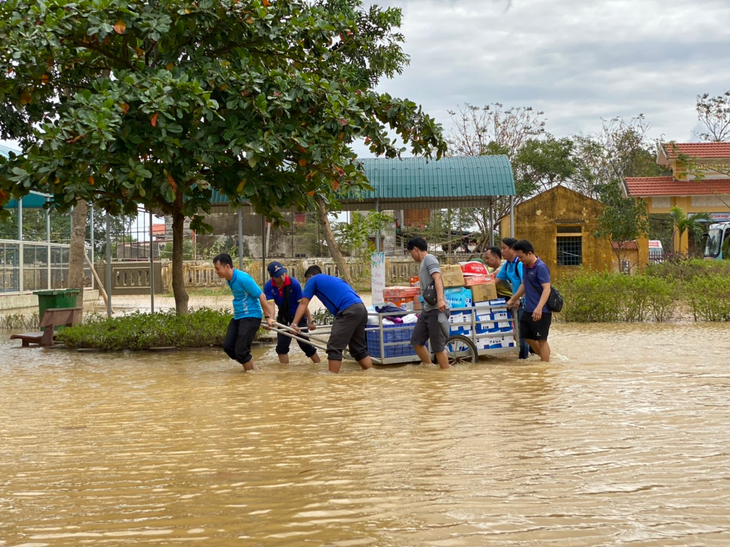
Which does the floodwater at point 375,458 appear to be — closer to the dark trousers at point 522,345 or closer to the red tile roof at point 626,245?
the dark trousers at point 522,345

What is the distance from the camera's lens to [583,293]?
18.4 meters

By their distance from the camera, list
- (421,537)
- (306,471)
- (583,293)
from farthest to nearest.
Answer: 1. (583,293)
2. (306,471)
3. (421,537)

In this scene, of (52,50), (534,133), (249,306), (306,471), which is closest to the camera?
(306,471)

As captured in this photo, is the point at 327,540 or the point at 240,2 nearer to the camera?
the point at 327,540

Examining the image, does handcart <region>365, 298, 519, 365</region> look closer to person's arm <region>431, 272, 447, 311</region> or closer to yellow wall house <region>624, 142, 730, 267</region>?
person's arm <region>431, 272, 447, 311</region>

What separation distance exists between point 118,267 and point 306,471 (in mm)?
34749

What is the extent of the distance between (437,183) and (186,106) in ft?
43.2

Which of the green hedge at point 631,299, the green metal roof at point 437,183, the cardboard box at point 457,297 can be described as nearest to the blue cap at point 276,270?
the cardboard box at point 457,297

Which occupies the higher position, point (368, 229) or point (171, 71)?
point (171, 71)

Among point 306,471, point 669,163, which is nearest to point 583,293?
point 306,471

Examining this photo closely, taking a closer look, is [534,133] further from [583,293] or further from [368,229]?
[583,293]

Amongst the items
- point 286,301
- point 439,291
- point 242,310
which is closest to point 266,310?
point 242,310

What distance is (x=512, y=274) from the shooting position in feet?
39.2

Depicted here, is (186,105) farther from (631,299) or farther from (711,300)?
(711,300)
